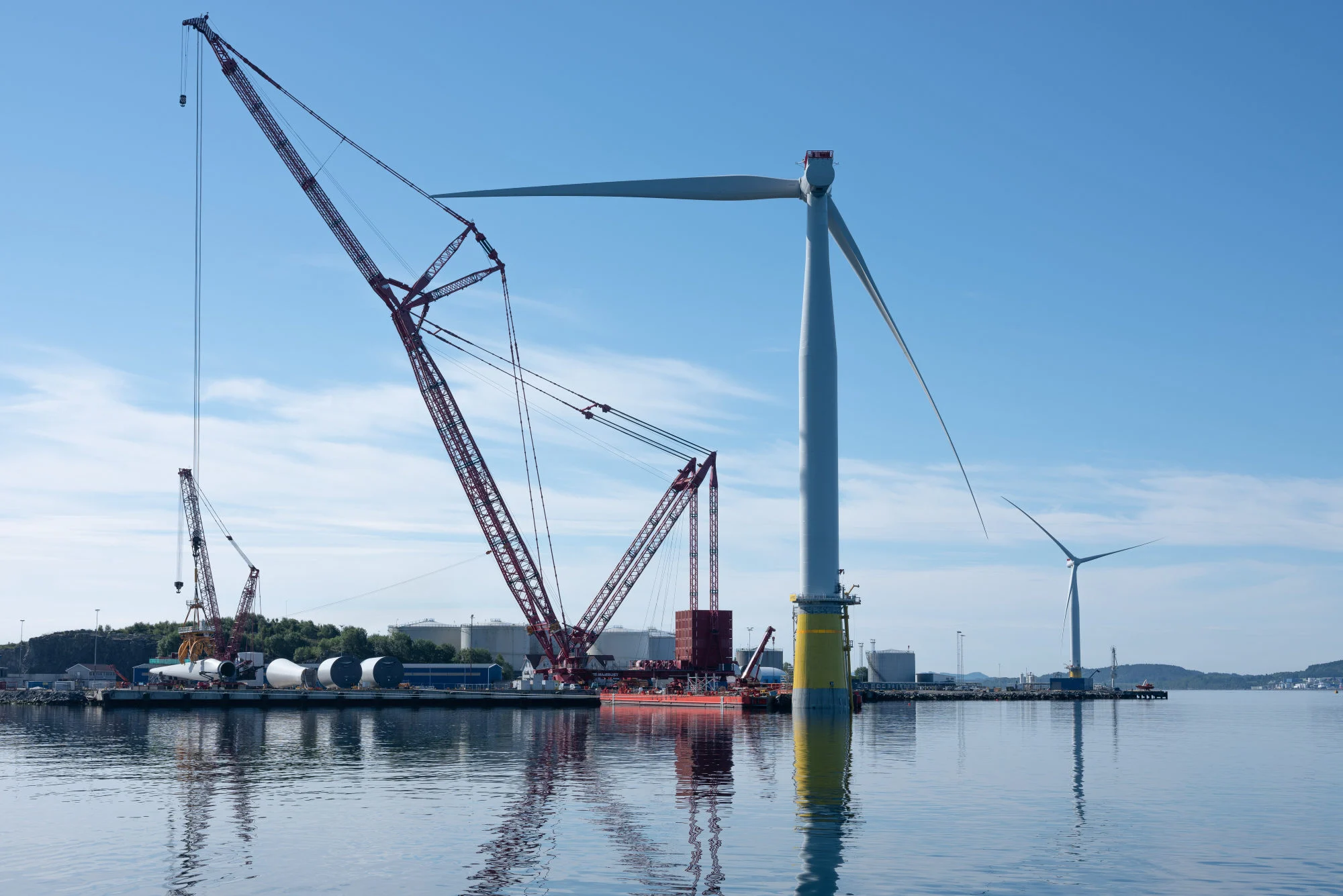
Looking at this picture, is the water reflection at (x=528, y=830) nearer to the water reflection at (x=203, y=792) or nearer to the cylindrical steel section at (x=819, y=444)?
the water reflection at (x=203, y=792)

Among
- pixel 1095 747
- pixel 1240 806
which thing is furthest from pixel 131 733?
pixel 1240 806

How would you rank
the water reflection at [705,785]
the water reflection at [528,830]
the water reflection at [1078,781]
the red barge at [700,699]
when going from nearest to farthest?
the water reflection at [528,830]
the water reflection at [705,785]
the water reflection at [1078,781]
the red barge at [700,699]

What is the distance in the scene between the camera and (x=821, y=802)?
50.8m

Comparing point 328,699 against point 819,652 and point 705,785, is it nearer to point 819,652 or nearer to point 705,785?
point 819,652

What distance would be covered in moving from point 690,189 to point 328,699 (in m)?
110

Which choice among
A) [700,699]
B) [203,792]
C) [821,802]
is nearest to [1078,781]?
[821,802]

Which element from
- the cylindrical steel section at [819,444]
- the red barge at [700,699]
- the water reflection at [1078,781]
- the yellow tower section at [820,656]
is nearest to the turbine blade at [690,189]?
the cylindrical steel section at [819,444]

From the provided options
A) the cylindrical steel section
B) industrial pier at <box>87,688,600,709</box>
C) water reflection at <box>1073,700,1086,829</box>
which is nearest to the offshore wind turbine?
the cylindrical steel section

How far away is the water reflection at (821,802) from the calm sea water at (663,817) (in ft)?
0.72

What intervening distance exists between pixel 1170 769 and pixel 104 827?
58225 millimetres

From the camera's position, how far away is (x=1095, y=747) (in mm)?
91125

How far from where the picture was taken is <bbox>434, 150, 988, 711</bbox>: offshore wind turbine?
336 feet

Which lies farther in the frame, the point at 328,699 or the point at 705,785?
the point at 328,699

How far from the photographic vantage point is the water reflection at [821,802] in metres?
33.9
